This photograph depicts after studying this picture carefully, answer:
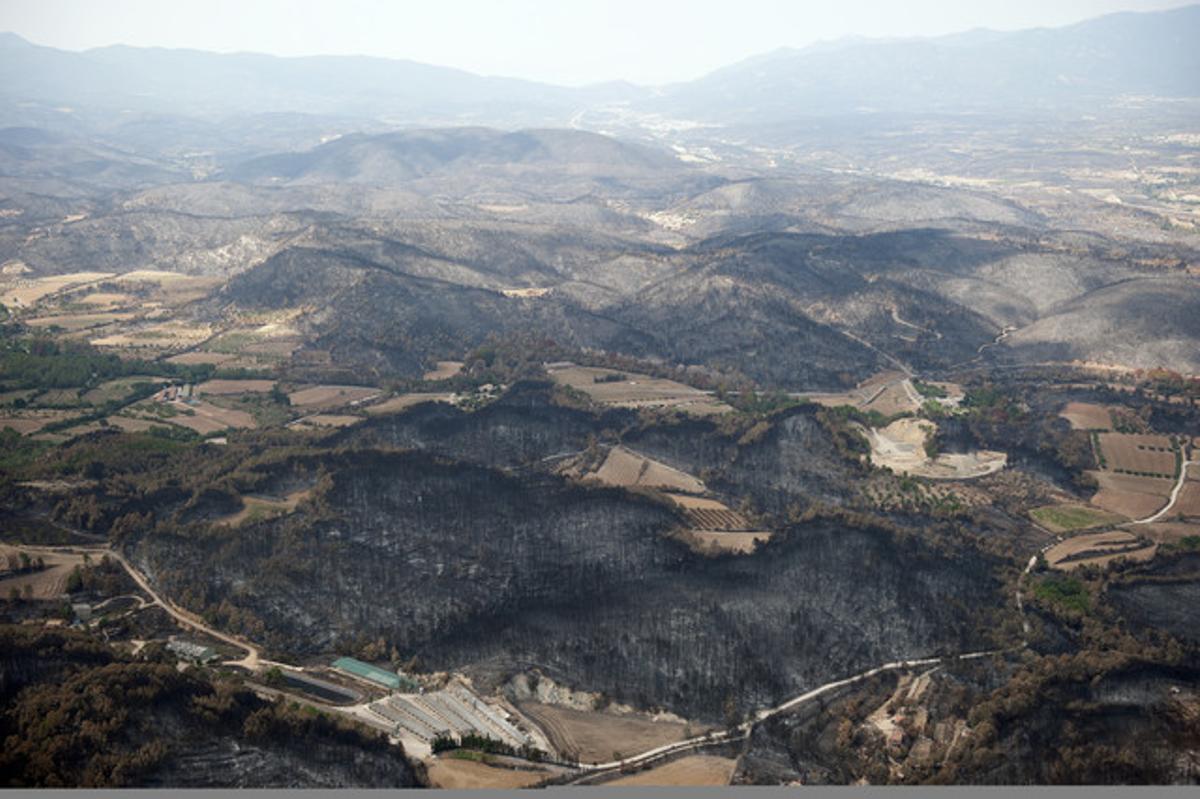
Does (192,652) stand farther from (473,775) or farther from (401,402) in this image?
(401,402)

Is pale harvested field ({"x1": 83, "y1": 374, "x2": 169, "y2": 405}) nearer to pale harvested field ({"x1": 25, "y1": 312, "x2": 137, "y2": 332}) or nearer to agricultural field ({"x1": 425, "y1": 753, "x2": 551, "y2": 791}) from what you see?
pale harvested field ({"x1": 25, "y1": 312, "x2": 137, "y2": 332})

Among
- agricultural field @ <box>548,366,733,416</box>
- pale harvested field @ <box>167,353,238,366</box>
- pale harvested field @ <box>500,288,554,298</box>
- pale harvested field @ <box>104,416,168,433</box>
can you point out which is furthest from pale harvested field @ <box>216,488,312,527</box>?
pale harvested field @ <box>500,288,554,298</box>

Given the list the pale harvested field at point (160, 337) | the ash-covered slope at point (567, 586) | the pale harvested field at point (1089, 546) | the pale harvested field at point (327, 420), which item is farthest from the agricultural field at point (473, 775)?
the pale harvested field at point (160, 337)

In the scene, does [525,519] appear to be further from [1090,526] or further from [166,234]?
[166,234]

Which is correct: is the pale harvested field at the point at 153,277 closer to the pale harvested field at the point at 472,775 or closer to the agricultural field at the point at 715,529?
the agricultural field at the point at 715,529

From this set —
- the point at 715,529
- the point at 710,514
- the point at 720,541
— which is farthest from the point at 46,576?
the point at 710,514

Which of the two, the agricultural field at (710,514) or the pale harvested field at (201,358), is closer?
the agricultural field at (710,514)

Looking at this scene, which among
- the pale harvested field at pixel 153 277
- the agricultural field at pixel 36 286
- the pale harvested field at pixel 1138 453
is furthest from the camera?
the pale harvested field at pixel 153 277
